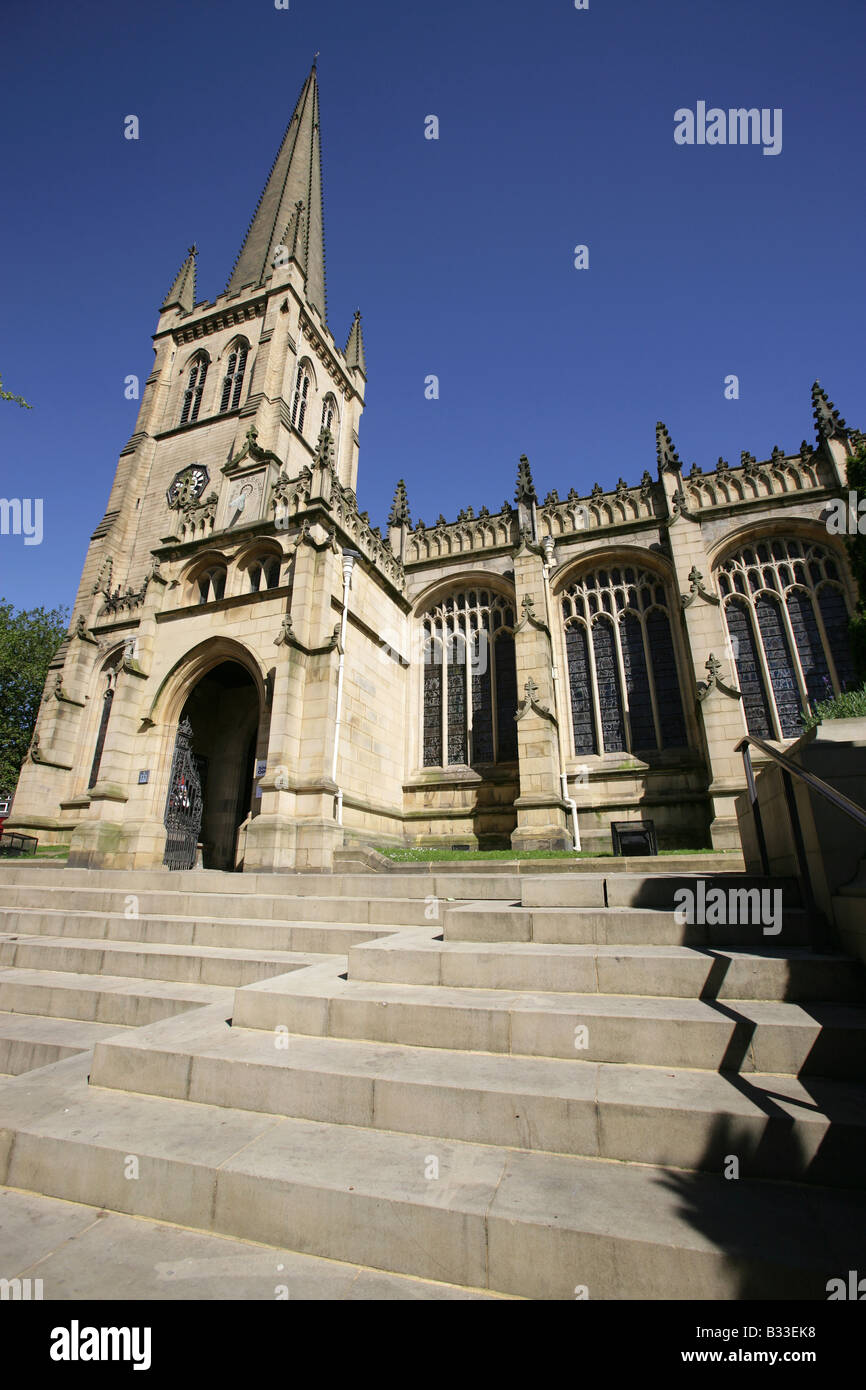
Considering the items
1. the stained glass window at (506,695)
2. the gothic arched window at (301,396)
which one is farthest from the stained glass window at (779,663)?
the gothic arched window at (301,396)

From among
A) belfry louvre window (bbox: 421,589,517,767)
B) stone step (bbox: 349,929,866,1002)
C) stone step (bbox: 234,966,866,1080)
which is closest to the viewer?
stone step (bbox: 234,966,866,1080)

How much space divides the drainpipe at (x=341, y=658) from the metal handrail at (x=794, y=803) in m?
8.79

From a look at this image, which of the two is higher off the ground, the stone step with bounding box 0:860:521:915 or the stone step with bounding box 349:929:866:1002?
the stone step with bounding box 0:860:521:915

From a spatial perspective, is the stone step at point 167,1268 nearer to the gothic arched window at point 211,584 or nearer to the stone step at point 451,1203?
the stone step at point 451,1203

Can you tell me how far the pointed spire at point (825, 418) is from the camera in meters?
18.3

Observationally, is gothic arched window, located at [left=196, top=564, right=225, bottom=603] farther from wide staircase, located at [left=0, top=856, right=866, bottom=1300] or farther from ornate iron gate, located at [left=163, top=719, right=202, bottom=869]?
wide staircase, located at [left=0, top=856, right=866, bottom=1300]

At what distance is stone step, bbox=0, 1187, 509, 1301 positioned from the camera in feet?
7.45

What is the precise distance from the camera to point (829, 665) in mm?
16703

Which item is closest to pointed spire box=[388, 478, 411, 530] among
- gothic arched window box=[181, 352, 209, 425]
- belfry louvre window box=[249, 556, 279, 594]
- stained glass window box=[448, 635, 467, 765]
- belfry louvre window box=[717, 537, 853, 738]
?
stained glass window box=[448, 635, 467, 765]

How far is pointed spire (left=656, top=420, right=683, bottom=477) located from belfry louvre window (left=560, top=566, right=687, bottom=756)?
3603 millimetres

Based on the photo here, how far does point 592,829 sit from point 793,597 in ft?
31.6

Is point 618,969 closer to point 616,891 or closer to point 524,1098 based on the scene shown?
point 524,1098
